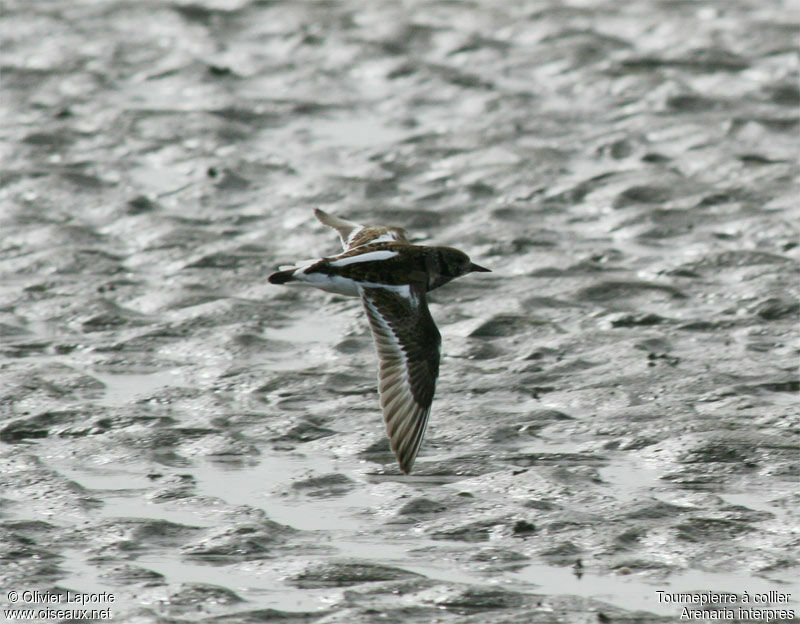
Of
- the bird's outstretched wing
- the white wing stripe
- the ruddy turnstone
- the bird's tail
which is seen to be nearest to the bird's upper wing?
the ruddy turnstone

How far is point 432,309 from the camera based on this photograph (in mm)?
7414

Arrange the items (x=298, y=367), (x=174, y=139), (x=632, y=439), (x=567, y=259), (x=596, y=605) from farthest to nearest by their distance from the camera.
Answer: (x=174, y=139) → (x=567, y=259) → (x=298, y=367) → (x=632, y=439) → (x=596, y=605)

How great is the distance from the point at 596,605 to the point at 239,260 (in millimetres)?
3748

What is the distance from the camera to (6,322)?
7.13 m

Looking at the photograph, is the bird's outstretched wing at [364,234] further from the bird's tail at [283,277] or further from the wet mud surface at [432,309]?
the bird's tail at [283,277]

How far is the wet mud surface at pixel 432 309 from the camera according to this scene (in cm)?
505

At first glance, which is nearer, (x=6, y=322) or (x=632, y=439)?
(x=632, y=439)

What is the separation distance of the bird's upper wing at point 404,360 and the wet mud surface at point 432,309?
0.15m

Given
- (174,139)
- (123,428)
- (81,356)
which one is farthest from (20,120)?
(123,428)

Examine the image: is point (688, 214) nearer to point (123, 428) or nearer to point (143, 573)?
point (123, 428)

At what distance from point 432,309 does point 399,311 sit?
1302 millimetres

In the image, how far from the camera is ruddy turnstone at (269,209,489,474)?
5793mm

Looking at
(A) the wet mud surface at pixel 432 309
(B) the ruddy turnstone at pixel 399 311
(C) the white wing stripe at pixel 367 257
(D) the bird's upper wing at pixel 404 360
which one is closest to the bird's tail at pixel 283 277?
(B) the ruddy turnstone at pixel 399 311

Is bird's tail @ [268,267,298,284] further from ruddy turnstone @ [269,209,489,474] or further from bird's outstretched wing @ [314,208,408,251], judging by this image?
bird's outstretched wing @ [314,208,408,251]
